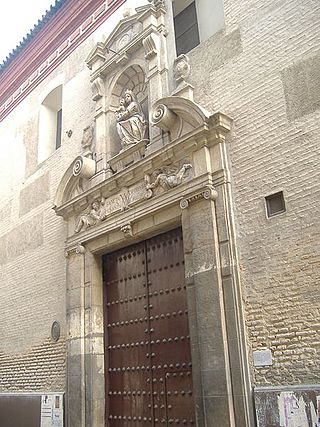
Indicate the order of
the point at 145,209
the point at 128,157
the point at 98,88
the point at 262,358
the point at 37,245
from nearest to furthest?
1. the point at 262,358
2. the point at 145,209
3. the point at 128,157
4. the point at 98,88
5. the point at 37,245

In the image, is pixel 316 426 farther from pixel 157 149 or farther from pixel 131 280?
pixel 157 149

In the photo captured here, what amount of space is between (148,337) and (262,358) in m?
1.66

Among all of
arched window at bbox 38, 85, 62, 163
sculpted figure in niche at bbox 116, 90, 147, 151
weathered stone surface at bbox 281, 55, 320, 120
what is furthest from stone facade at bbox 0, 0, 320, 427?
arched window at bbox 38, 85, 62, 163

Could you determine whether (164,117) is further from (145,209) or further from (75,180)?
(75,180)

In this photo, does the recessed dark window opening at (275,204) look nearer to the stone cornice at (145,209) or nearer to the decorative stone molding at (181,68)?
the stone cornice at (145,209)

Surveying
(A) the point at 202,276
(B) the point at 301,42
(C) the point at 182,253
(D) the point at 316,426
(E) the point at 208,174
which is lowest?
(D) the point at 316,426

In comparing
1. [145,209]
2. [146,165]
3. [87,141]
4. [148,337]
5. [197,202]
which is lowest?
[148,337]

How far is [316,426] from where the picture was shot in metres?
3.91

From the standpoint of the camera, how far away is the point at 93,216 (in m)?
6.64

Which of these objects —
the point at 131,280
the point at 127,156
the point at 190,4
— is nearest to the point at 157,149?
the point at 127,156

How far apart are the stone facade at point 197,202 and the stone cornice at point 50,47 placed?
0.13 meters

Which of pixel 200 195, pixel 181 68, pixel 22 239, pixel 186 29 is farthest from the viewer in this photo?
pixel 22 239

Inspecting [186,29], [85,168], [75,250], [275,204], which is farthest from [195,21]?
[75,250]

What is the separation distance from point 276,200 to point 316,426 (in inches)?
76.1
